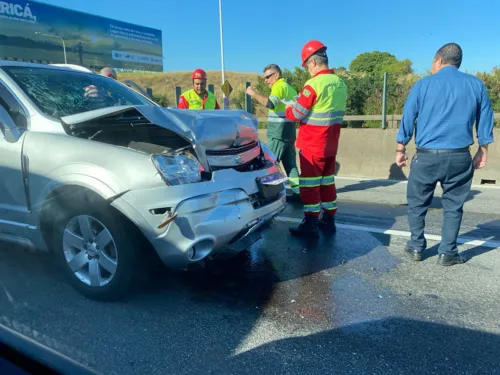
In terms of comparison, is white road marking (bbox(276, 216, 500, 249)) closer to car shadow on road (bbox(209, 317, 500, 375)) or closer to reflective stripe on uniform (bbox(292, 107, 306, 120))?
reflective stripe on uniform (bbox(292, 107, 306, 120))

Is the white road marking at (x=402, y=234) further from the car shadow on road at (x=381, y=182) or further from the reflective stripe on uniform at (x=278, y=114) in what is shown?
the car shadow on road at (x=381, y=182)

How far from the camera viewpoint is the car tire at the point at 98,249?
2.83 meters

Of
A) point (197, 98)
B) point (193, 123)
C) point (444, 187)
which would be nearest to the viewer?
point (193, 123)

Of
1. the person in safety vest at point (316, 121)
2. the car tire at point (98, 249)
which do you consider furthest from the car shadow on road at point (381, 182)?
the car tire at point (98, 249)

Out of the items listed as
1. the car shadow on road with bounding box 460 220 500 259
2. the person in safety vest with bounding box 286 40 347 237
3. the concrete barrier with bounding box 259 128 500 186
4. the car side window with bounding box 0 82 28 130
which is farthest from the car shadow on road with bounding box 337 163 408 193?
the car side window with bounding box 0 82 28 130

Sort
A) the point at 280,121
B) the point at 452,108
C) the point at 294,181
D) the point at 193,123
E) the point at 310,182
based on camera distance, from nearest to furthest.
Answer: the point at 193,123 < the point at 452,108 < the point at 310,182 < the point at 280,121 < the point at 294,181

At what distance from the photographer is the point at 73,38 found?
1345 inches

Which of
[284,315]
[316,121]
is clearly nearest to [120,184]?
[284,315]

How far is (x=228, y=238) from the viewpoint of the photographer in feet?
9.67

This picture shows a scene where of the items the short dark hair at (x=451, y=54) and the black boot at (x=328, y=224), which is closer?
the short dark hair at (x=451, y=54)

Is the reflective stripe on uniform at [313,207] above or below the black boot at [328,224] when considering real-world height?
above

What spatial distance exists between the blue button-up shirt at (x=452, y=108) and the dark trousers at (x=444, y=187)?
12 centimetres

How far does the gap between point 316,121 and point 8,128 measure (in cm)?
278

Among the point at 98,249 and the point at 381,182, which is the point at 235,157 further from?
the point at 381,182
